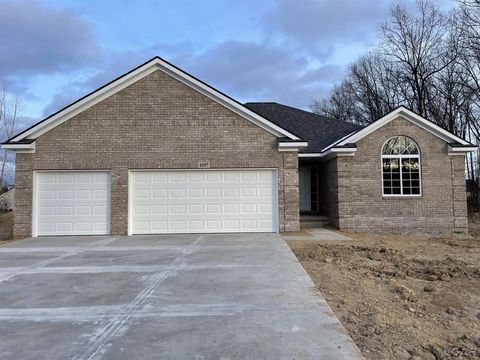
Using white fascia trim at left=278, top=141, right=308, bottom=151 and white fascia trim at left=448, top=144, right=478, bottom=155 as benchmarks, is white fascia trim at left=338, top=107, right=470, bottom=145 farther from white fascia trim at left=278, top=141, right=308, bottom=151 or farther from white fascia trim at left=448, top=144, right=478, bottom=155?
white fascia trim at left=278, top=141, right=308, bottom=151

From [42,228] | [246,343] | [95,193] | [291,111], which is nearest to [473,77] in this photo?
[291,111]

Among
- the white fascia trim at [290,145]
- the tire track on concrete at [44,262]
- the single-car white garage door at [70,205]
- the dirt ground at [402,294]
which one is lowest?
the dirt ground at [402,294]

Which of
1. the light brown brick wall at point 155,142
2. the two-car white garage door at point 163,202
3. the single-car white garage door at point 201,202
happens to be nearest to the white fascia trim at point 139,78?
the light brown brick wall at point 155,142

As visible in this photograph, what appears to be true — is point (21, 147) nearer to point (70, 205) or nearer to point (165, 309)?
point (70, 205)

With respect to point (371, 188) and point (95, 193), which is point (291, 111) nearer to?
point (371, 188)

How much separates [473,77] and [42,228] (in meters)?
26.3

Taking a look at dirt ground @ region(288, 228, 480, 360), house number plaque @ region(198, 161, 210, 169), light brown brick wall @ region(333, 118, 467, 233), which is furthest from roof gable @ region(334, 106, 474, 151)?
dirt ground @ region(288, 228, 480, 360)

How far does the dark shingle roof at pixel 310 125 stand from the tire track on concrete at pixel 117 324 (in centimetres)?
1182

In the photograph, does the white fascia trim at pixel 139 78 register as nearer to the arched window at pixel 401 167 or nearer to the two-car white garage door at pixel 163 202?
the two-car white garage door at pixel 163 202

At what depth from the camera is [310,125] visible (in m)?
21.9

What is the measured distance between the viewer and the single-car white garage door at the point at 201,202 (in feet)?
51.6

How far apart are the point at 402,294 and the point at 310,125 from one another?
1569cm

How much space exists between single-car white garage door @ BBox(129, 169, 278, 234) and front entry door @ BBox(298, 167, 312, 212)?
4.86 m

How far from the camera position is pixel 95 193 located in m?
15.7
